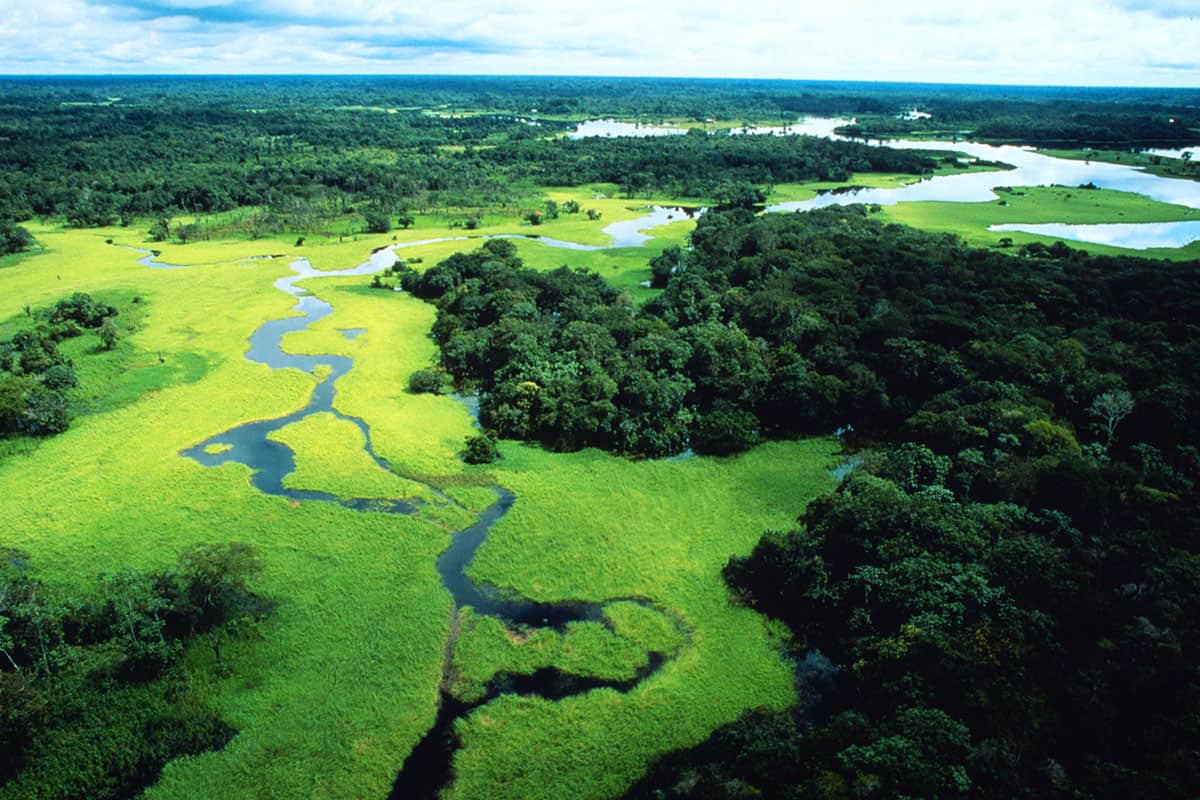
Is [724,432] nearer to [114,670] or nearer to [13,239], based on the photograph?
[114,670]

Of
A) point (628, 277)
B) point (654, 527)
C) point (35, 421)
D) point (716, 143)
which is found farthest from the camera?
point (716, 143)

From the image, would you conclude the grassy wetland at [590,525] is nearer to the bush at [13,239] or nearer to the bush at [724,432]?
the bush at [724,432]

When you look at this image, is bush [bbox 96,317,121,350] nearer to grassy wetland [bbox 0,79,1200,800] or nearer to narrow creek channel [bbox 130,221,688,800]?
grassy wetland [bbox 0,79,1200,800]

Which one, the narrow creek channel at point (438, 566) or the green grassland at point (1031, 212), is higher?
the green grassland at point (1031, 212)

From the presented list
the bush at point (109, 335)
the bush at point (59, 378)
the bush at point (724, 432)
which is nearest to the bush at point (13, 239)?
the bush at point (109, 335)

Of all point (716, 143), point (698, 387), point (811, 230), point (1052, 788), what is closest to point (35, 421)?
point (698, 387)

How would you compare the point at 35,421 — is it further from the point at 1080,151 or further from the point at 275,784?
the point at 1080,151
